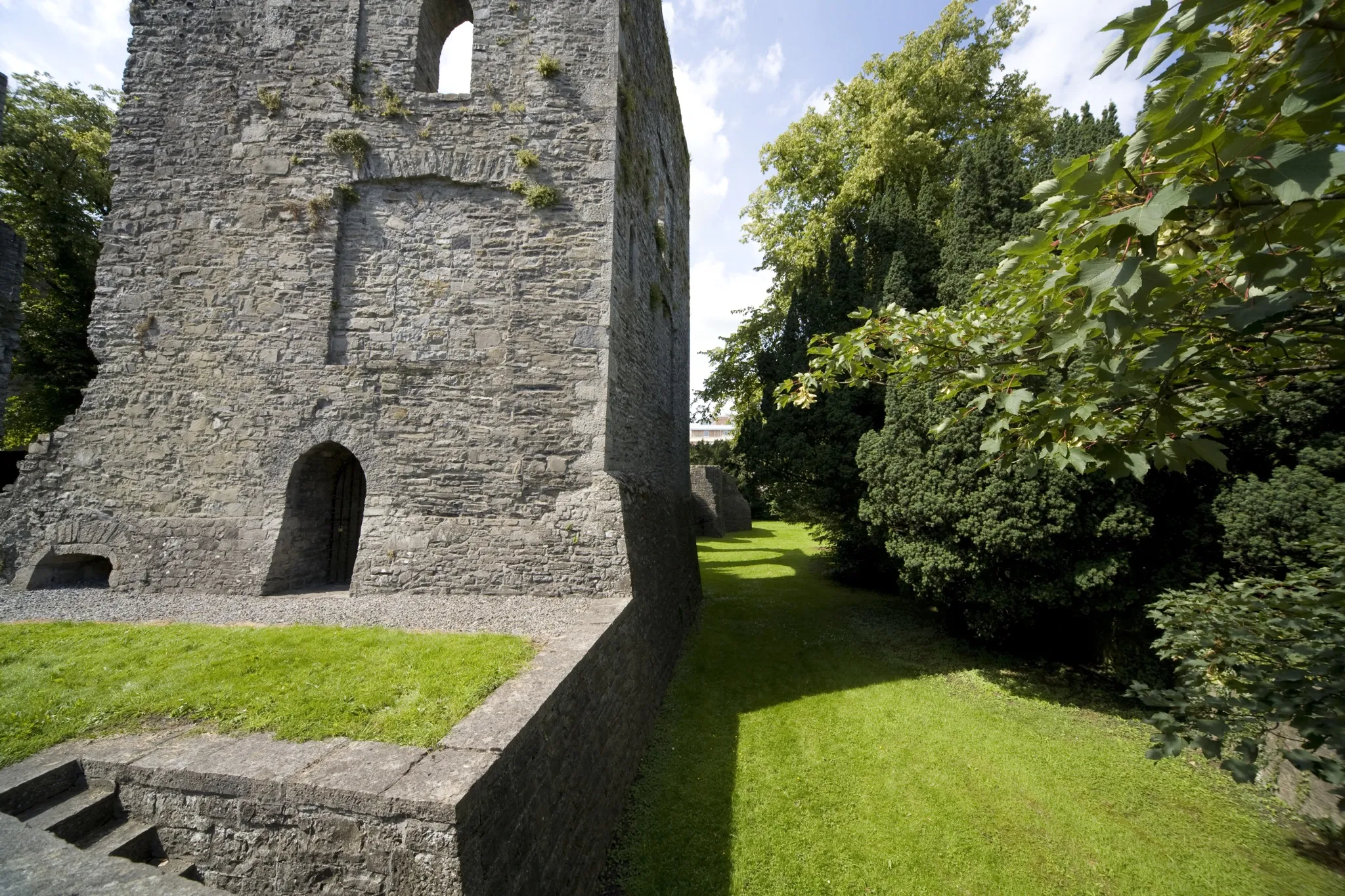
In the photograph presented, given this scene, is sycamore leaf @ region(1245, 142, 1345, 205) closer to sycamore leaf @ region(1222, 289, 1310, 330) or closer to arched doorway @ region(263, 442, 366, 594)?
sycamore leaf @ region(1222, 289, 1310, 330)

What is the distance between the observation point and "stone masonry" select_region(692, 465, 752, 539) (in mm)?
22516

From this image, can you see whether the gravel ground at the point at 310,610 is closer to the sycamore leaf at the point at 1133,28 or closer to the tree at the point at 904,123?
the sycamore leaf at the point at 1133,28

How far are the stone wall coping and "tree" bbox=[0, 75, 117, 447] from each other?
14107 millimetres

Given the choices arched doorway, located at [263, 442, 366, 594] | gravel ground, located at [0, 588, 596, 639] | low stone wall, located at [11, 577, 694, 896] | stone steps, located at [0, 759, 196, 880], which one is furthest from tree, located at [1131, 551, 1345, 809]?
arched doorway, located at [263, 442, 366, 594]

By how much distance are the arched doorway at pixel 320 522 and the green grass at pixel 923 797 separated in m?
4.97

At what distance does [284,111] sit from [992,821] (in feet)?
37.3

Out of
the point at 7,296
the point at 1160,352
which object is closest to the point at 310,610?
the point at 1160,352

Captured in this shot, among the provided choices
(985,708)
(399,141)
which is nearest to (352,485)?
(399,141)

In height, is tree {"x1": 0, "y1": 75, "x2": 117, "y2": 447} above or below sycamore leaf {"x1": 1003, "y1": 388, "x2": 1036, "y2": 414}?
above

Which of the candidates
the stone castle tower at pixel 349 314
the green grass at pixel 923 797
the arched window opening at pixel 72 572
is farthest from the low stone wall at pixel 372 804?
the arched window opening at pixel 72 572

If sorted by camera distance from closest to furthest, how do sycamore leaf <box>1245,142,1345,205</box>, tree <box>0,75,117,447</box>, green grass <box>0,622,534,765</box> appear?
sycamore leaf <box>1245,142,1345,205</box> < green grass <box>0,622,534,765</box> < tree <box>0,75,117,447</box>

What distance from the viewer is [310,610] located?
18.9 ft

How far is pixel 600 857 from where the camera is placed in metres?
3.97

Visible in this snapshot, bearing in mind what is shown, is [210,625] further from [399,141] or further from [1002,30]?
[1002,30]
